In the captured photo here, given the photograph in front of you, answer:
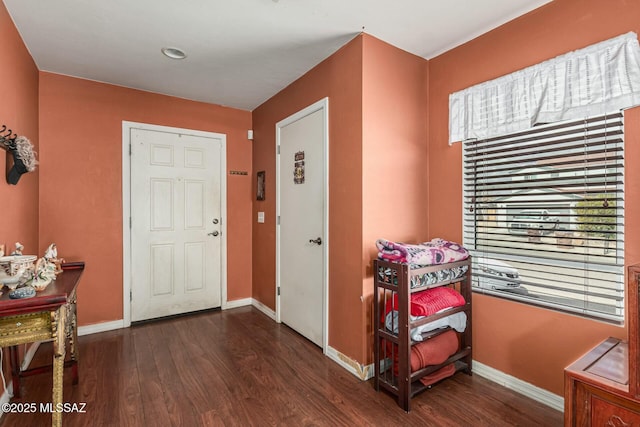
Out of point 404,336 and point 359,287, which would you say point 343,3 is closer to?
point 359,287

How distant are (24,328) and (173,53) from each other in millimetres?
2162

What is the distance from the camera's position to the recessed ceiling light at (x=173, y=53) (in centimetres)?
252

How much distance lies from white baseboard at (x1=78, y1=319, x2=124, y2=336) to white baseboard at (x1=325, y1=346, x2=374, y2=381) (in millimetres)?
2198

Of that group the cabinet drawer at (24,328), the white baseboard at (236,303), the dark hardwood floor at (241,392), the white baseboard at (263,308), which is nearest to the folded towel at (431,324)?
the dark hardwood floor at (241,392)

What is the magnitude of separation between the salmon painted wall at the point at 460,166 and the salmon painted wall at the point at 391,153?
12 centimetres

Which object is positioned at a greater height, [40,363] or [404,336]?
[404,336]

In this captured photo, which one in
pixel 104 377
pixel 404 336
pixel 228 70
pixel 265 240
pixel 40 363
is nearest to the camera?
pixel 404 336

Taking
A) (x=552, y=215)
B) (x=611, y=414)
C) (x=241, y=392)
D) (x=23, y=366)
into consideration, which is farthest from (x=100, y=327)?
(x=552, y=215)

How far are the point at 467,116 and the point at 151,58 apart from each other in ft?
8.54

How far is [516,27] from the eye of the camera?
6.89 ft

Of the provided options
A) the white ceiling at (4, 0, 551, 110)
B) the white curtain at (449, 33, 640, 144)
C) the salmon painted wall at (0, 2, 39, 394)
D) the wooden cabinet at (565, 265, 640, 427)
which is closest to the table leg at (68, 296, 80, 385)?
the salmon painted wall at (0, 2, 39, 394)

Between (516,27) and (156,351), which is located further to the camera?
(156,351)

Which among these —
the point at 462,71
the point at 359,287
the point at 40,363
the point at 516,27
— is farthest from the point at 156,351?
the point at 516,27

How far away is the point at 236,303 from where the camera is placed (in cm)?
392
